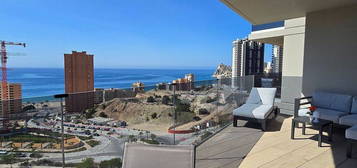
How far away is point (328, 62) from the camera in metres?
4.96

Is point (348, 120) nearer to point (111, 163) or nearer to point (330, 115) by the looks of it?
point (330, 115)

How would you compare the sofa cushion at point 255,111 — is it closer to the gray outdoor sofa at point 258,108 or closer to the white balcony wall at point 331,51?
the gray outdoor sofa at point 258,108

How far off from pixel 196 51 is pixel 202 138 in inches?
1004

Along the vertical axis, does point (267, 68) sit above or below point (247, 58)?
below

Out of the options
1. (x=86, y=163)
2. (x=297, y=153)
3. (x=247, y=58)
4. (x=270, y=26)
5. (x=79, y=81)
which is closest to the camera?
(x=86, y=163)

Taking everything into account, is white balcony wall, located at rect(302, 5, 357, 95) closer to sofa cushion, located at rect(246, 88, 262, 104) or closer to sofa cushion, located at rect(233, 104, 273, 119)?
→ sofa cushion, located at rect(246, 88, 262, 104)

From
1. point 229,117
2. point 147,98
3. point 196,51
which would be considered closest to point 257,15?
point 229,117

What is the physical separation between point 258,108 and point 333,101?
1559mm

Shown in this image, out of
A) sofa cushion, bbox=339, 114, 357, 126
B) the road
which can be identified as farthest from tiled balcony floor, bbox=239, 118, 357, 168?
the road

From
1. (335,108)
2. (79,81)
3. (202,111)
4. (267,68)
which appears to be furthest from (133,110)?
(267,68)

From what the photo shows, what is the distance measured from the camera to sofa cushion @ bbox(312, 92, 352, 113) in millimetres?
4452

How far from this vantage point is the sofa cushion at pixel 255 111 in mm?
4498

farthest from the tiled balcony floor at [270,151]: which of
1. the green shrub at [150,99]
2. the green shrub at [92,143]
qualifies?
the green shrub at [92,143]

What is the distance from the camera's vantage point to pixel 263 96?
5.45 meters
